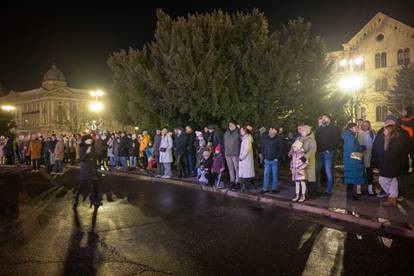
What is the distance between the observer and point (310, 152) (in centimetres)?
966

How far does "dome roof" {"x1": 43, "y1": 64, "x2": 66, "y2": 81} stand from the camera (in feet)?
330

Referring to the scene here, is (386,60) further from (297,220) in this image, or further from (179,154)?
(297,220)

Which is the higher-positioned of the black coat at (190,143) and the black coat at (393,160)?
the black coat at (190,143)

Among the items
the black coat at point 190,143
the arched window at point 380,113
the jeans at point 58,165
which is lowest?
the jeans at point 58,165

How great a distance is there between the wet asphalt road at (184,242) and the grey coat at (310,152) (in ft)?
4.47

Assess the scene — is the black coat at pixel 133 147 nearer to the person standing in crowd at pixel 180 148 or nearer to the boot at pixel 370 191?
the person standing in crowd at pixel 180 148

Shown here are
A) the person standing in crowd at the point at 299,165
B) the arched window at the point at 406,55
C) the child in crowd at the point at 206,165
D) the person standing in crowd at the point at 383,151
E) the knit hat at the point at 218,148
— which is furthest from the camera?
the arched window at the point at 406,55

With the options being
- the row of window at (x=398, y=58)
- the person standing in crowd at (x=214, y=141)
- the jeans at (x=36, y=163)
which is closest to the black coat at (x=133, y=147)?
the jeans at (x=36, y=163)

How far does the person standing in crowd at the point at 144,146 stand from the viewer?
18250mm

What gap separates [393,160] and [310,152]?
1902 millimetres

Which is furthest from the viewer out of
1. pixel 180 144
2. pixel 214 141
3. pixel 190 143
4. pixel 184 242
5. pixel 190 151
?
pixel 190 151

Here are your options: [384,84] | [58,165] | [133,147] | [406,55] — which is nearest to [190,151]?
[133,147]

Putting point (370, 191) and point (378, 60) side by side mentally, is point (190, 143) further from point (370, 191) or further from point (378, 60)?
point (378, 60)

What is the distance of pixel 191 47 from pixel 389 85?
38293mm
